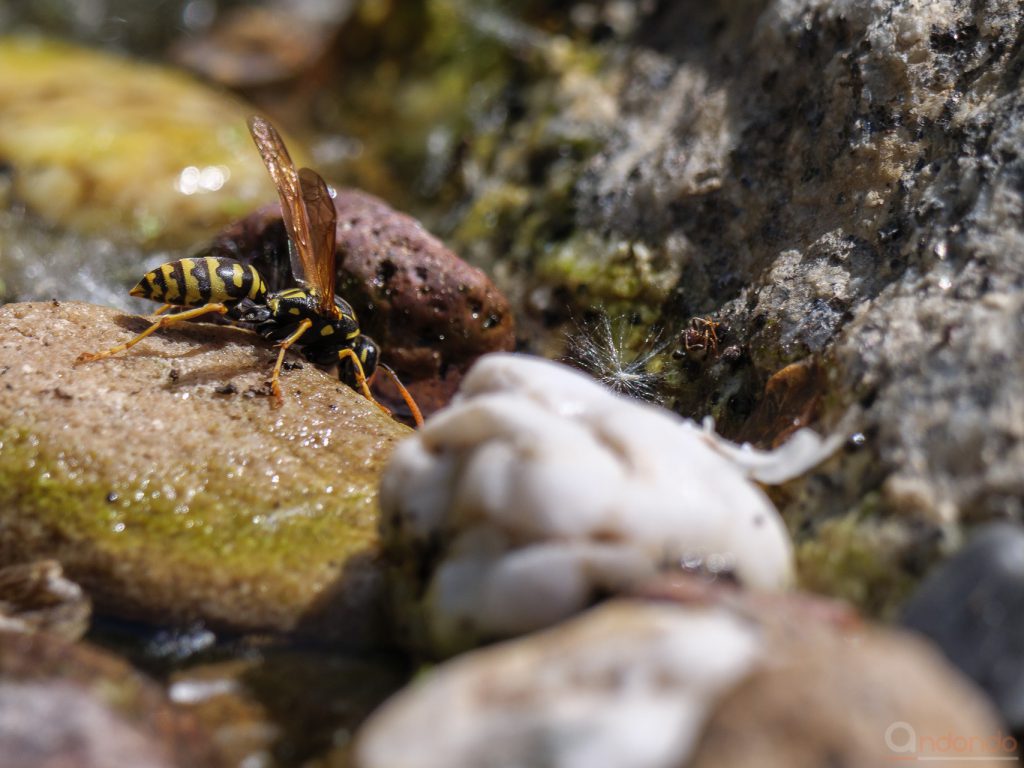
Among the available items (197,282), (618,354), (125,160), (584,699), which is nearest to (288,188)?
(197,282)

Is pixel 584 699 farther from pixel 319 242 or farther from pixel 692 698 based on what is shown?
pixel 319 242

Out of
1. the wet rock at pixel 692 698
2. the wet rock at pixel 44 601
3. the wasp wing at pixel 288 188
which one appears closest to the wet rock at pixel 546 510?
the wet rock at pixel 692 698

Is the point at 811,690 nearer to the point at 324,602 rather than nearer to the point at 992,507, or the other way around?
the point at 992,507

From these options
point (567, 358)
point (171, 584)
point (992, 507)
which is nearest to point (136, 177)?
point (567, 358)

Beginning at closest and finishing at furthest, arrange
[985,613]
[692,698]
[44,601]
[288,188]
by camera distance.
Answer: [692,698] < [985,613] < [44,601] < [288,188]

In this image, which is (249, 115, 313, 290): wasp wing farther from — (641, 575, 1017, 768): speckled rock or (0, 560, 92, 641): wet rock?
(641, 575, 1017, 768): speckled rock

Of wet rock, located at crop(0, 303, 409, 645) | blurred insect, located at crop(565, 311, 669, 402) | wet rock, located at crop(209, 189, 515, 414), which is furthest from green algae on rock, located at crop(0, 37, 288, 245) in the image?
blurred insect, located at crop(565, 311, 669, 402)
